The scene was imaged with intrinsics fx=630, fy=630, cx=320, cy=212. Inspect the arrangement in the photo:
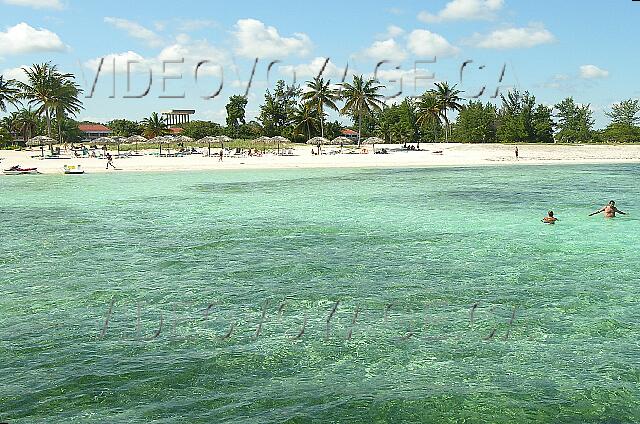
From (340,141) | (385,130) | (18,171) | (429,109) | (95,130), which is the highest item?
(429,109)

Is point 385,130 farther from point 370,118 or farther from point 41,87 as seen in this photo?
point 41,87

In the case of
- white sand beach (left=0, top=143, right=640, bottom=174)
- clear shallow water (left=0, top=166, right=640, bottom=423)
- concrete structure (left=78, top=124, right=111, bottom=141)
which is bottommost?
clear shallow water (left=0, top=166, right=640, bottom=423)

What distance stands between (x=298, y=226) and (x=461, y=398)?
51.3 ft

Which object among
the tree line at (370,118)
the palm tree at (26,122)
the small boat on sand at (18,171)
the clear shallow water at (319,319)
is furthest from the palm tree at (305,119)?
the clear shallow water at (319,319)

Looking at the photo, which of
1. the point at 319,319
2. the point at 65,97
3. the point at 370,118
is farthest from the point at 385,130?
the point at 319,319

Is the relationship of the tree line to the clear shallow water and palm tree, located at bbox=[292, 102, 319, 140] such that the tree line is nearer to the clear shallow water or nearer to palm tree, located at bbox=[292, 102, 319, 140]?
palm tree, located at bbox=[292, 102, 319, 140]

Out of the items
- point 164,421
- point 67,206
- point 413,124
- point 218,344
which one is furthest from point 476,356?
point 413,124

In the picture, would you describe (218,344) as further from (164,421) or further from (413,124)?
(413,124)

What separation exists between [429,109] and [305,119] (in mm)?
17793

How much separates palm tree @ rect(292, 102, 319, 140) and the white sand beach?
7110 millimetres

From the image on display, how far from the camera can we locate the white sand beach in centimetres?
5918

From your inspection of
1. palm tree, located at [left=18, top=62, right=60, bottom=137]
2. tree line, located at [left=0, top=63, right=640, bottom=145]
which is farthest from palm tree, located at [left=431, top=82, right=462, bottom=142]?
palm tree, located at [left=18, top=62, right=60, bottom=137]

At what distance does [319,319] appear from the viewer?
12078 mm

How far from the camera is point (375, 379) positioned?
9.23 metres
